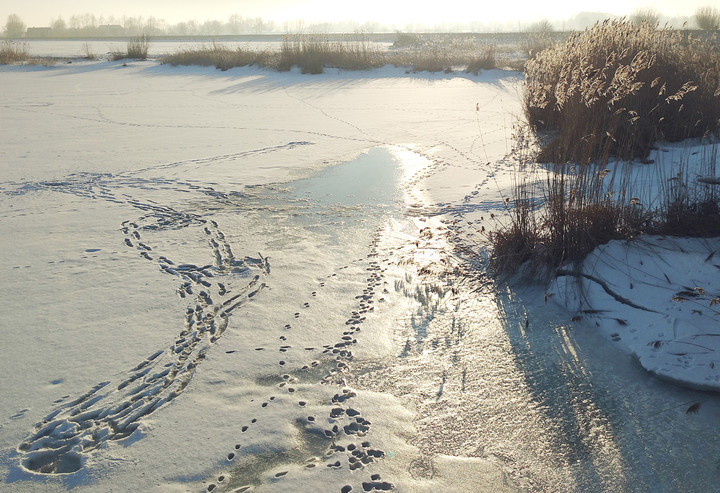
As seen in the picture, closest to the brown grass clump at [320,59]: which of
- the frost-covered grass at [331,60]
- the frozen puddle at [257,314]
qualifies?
the frost-covered grass at [331,60]

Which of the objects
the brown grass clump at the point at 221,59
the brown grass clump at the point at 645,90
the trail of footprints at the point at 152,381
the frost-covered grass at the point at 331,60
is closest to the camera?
the trail of footprints at the point at 152,381

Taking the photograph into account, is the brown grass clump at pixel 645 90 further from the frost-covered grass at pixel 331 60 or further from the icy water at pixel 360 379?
the frost-covered grass at pixel 331 60

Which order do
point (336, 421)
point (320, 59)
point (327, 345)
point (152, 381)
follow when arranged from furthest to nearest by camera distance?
point (320, 59) < point (327, 345) < point (152, 381) < point (336, 421)

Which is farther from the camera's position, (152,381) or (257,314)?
(257,314)

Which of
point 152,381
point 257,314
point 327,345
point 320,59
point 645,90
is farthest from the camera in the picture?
point 320,59

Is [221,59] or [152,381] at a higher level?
[221,59]

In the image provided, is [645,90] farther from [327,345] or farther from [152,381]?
[152,381]

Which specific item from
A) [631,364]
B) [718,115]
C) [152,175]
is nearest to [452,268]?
[631,364]

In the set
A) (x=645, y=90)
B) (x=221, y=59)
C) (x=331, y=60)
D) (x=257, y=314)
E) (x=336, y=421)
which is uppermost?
(x=221, y=59)

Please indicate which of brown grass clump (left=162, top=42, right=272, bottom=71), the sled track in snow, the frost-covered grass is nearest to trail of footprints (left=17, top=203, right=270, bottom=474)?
the sled track in snow

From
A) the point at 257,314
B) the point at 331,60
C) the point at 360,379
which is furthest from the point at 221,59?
the point at 360,379
